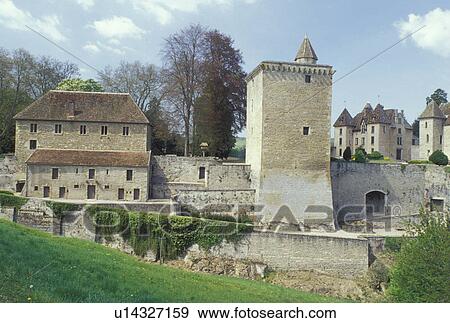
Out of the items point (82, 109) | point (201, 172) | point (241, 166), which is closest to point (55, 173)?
point (82, 109)

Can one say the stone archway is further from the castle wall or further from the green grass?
the green grass

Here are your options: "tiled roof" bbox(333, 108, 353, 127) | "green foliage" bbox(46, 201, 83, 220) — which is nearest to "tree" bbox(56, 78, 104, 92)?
"green foliage" bbox(46, 201, 83, 220)

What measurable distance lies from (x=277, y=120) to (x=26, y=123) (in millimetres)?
15875

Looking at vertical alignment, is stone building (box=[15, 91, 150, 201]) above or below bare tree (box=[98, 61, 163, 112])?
below

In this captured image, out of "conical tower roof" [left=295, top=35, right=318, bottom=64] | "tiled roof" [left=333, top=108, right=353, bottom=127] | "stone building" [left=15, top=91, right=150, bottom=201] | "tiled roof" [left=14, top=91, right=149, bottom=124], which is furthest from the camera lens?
"tiled roof" [left=333, top=108, right=353, bottom=127]

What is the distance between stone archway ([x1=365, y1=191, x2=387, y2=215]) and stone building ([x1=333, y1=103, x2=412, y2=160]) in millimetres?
14624

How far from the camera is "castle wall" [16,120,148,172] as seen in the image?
2684cm

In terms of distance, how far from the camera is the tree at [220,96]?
29.9m

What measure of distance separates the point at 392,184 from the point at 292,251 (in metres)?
11.4

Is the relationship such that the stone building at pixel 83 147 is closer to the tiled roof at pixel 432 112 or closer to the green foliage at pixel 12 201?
the green foliage at pixel 12 201

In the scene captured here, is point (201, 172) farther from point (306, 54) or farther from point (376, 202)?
point (376, 202)

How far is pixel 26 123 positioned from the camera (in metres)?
26.9
